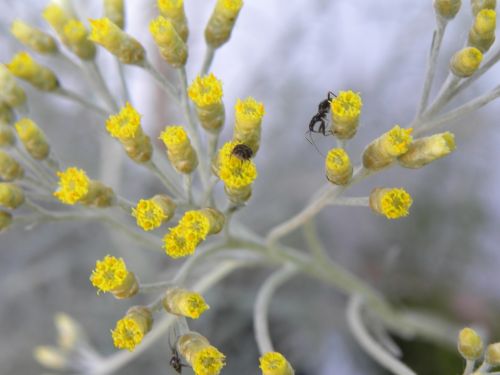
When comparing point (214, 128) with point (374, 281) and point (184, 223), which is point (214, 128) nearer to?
point (184, 223)

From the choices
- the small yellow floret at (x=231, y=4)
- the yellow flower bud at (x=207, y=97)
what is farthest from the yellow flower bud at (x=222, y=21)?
the yellow flower bud at (x=207, y=97)

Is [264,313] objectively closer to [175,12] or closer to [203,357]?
[203,357]

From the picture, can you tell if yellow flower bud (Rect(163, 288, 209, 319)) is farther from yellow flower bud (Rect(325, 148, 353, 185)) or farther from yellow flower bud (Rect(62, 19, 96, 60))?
yellow flower bud (Rect(62, 19, 96, 60))

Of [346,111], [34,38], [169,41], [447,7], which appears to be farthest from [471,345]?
[34,38]

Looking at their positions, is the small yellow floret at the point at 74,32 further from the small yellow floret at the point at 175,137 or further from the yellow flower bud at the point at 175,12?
the small yellow floret at the point at 175,137

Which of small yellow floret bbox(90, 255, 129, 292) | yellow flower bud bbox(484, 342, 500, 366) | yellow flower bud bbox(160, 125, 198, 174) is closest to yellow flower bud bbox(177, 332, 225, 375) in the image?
small yellow floret bbox(90, 255, 129, 292)
